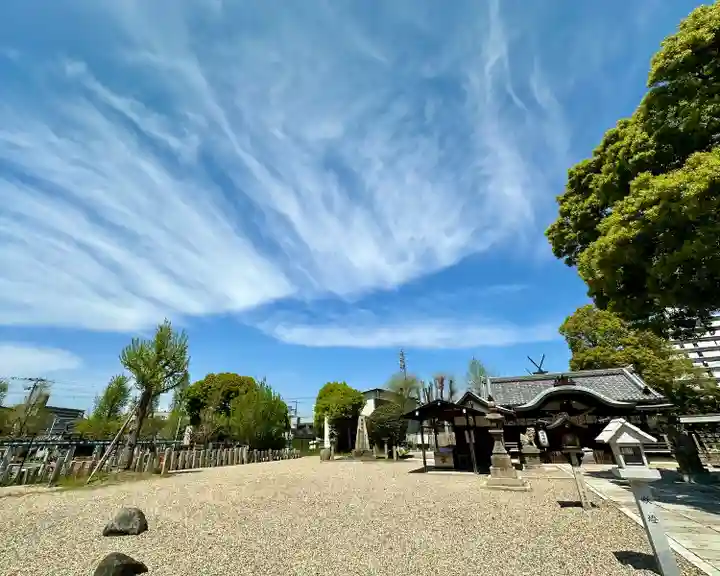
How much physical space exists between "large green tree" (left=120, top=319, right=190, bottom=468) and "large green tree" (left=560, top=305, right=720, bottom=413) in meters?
25.6

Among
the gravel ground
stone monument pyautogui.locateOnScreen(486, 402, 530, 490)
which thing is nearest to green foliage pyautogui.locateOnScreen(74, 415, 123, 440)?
the gravel ground

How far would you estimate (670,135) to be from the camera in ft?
21.5

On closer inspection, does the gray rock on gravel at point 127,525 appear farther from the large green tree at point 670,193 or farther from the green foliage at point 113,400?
the green foliage at point 113,400

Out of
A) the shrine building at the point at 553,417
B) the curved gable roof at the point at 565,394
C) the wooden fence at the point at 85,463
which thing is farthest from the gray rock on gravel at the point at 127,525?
the curved gable roof at the point at 565,394

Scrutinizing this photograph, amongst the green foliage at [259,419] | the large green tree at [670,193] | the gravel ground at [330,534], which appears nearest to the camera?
the gravel ground at [330,534]

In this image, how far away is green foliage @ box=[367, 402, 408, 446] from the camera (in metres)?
27.0

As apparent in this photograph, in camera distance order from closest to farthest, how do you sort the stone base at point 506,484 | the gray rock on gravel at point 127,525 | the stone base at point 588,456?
the gray rock on gravel at point 127,525 < the stone base at point 506,484 < the stone base at point 588,456

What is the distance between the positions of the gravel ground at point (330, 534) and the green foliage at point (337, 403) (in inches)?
998

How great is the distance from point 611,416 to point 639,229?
14.4 m

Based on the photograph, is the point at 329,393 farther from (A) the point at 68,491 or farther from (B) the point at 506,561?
(B) the point at 506,561

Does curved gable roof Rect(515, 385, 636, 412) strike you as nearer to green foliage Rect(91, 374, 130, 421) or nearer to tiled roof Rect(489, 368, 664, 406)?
tiled roof Rect(489, 368, 664, 406)

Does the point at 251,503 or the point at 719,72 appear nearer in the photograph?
the point at 719,72

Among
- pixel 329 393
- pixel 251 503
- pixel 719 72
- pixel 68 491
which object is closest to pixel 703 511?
pixel 719 72

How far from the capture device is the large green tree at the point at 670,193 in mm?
5652
